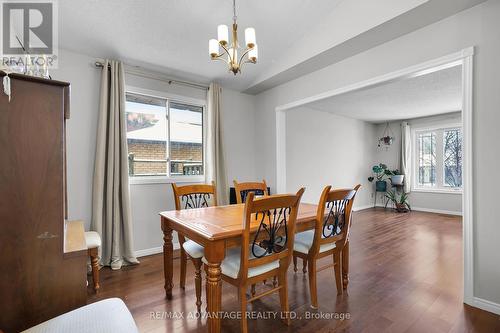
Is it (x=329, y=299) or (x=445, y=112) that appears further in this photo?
(x=445, y=112)

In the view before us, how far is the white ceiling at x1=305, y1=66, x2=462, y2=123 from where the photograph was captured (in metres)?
3.71

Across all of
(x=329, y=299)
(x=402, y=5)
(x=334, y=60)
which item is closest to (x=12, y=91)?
(x=329, y=299)

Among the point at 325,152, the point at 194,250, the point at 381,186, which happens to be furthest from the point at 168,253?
the point at 381,186

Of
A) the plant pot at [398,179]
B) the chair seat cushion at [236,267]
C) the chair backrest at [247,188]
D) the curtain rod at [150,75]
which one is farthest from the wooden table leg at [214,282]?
the plant pot at [398,179]

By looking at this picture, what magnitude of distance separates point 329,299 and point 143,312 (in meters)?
1.58

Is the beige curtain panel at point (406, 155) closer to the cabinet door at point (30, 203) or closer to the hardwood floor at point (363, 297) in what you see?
the hardwood floor at point (363, 297)

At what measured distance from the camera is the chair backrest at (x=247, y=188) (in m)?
2.78

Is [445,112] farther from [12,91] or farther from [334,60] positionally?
[12,91]

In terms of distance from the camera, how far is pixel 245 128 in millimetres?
4281

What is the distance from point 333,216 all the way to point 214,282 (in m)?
1.17

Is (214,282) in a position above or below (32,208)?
below

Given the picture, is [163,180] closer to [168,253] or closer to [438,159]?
[168,253]

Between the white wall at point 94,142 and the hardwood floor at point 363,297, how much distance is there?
625mm

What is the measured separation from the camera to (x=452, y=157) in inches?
235
